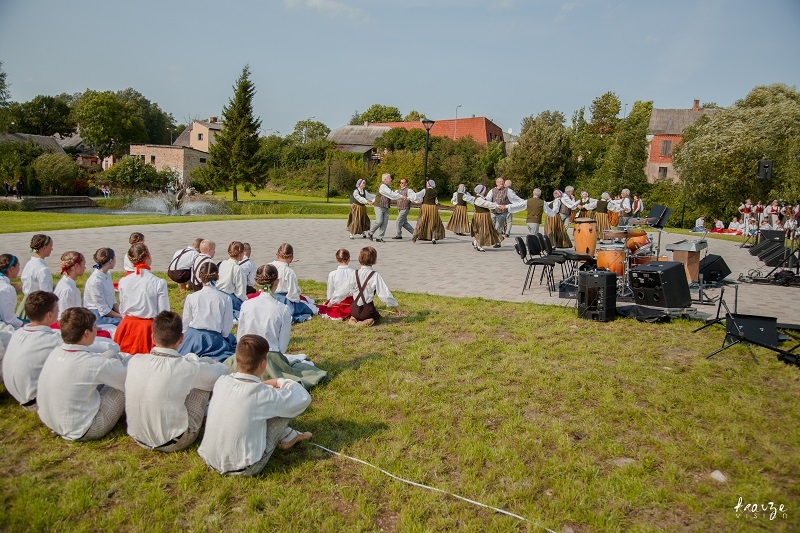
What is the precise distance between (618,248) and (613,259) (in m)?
0.23

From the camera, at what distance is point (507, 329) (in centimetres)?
753

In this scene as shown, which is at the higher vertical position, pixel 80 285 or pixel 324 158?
pixel 324 158

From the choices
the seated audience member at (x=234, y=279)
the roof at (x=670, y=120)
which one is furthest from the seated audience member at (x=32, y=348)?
the roof at (x=670, y=120)

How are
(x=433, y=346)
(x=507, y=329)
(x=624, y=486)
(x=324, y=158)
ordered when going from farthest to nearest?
(x=324, y=158), (x=507, y=329), (x=433, y=346), (x=624, y=486)

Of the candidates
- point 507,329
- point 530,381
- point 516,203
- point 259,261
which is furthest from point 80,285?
point 516,203

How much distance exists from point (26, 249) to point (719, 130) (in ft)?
116

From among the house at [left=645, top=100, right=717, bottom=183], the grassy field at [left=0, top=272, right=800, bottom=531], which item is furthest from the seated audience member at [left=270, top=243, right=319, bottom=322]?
the house at [left=645, top=100, right=717, bottom=183]

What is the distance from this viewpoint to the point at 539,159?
4622cm

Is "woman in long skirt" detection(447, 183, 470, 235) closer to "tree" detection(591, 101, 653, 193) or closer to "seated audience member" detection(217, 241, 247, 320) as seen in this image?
"seated audience member" detection(217, 241, 247, 320)

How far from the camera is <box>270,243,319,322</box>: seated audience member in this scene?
7375 mm

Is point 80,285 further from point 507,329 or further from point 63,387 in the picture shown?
point 507,329

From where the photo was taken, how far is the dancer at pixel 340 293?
7.82m

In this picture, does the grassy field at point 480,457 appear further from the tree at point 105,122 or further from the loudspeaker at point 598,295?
the tree at point 105,122

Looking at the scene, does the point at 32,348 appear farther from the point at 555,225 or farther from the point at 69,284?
the point at 555,225
